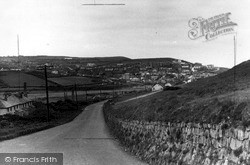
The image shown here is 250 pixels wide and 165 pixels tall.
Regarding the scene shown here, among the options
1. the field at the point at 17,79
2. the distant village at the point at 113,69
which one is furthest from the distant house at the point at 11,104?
the distant village at the point at 113,69

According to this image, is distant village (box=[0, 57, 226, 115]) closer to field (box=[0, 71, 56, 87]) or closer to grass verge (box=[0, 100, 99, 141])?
field (box=[0, 71, 56, 87])

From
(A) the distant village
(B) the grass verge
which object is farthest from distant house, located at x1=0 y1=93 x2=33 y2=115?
(A) the distant village

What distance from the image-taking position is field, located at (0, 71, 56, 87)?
99613 millimetres

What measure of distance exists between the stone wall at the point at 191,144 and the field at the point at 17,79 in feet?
279

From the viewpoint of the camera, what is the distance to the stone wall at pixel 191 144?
995 cm

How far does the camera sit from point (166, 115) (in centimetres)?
1852

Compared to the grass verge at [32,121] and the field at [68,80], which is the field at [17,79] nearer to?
the field at [68,80]

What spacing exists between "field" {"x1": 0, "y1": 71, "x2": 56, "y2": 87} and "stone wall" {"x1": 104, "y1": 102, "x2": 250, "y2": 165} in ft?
279

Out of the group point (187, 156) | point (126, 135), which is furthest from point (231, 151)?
point (126, 135)

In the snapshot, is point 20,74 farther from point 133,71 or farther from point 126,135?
point 126,135

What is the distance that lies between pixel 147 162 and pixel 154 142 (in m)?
1.49

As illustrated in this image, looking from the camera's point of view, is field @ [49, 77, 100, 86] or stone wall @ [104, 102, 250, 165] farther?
field @ [49, 77, 100, 86]

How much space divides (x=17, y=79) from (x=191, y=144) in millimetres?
98333

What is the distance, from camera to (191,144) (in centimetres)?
1327
